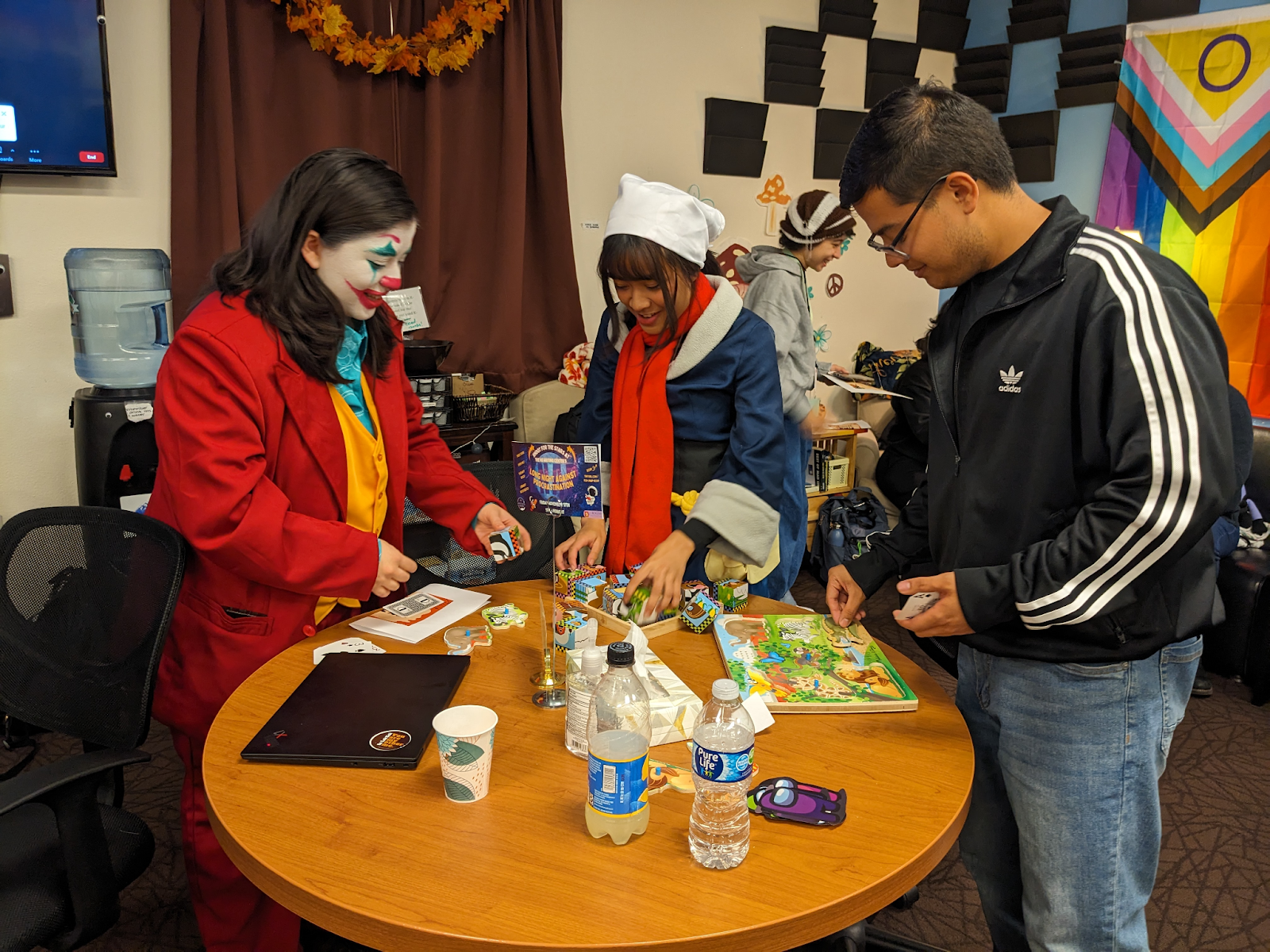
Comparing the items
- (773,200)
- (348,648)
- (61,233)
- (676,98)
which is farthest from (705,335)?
(773,200)

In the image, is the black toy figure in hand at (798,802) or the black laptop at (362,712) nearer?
the black toy figure in hand at (798,802)

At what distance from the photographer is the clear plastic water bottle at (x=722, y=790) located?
3.55 feet

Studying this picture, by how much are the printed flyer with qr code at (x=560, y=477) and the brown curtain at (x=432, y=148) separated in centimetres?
229

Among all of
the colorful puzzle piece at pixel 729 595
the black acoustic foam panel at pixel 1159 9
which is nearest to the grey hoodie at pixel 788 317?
the colorful puzzle piece at pixel 729 595

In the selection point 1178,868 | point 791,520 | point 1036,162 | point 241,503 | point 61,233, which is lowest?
point 1178,868

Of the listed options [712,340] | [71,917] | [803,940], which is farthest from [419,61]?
[803,940]

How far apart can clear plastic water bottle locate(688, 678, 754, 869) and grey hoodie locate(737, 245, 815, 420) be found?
2193 mm

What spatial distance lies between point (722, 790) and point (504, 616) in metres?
Answer: 0.82

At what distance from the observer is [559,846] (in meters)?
1.13

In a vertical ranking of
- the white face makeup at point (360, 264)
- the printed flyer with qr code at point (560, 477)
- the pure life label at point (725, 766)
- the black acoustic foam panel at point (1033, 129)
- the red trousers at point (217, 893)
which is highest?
the black acoustic foam panel at point (1033, 129)

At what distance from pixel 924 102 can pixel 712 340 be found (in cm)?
71

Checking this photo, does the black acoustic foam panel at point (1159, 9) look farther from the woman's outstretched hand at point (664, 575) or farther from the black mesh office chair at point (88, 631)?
the black mesh office chair at point (88, 631)

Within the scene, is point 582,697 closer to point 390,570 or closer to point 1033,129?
point 390,570

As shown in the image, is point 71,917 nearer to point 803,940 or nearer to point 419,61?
point 803,940
